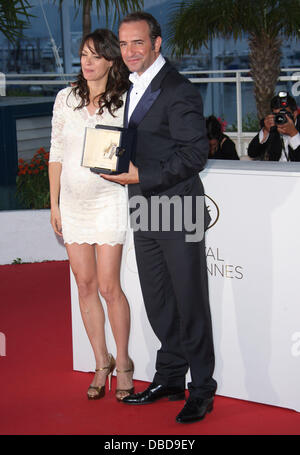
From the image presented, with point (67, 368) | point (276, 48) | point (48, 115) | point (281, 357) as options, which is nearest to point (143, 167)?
point (281, 357)

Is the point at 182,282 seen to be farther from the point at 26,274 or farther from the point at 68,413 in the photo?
the point at 26,274

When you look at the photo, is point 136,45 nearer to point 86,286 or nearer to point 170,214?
point 170,214

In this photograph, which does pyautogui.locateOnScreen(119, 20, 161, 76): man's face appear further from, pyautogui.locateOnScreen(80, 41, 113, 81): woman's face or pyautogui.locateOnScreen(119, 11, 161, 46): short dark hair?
pyautogui.locateOnScreen(80, 41, 113, 81): woman's face

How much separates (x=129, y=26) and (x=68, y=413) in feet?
5.46

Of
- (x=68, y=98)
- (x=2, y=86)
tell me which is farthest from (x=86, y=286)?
(x=2, y=86)

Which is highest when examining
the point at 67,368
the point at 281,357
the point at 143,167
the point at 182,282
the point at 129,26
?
the point at 129,26

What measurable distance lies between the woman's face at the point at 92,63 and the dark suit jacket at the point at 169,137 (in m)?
0.31

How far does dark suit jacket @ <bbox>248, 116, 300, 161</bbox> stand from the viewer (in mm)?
4634

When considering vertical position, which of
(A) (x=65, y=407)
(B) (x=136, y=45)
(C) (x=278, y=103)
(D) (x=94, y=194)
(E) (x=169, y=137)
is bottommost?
(A) (x=65, y=407)

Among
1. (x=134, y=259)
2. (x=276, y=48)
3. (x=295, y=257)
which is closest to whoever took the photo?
(x=295, y=257)

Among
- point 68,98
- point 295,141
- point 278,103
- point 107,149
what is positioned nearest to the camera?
point 107,149

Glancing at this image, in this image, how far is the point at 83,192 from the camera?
323 centimetres

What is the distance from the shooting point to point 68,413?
10.9 feet

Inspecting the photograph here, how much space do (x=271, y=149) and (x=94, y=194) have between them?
77.5 inches
